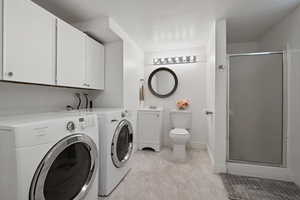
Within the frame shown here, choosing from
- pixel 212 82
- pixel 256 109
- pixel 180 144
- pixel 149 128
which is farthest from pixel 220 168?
pixel 149 128

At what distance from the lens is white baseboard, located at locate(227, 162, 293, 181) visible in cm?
176

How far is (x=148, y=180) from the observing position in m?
1.77

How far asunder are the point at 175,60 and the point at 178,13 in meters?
1.36

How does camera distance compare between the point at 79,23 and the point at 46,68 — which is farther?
the point at 79,23

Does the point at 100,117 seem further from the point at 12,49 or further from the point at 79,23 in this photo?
the point at 79,23

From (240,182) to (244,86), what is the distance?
129cm

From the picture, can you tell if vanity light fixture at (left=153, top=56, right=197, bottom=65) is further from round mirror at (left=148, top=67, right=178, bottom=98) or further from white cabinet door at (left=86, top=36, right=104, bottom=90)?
white cabinet door at (left=86, top=36, right=104, bottom=90)

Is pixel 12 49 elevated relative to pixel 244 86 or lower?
elevated

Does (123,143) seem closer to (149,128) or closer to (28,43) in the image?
(149,128)

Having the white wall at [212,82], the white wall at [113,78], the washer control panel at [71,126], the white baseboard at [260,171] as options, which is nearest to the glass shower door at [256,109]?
the white baseboard at [260,171]

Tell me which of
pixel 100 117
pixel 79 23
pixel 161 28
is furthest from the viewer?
pixel 161 28

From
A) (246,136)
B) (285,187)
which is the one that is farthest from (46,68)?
(285,187)

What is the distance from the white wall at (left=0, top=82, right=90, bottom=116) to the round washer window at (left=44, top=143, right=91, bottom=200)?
0.80 m

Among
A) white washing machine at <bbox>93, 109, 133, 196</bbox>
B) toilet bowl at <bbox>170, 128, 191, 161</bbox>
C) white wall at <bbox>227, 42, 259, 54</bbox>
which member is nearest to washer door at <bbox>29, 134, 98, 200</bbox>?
white washing machine at <bbox>93, 109, 133, 196</bbox>
